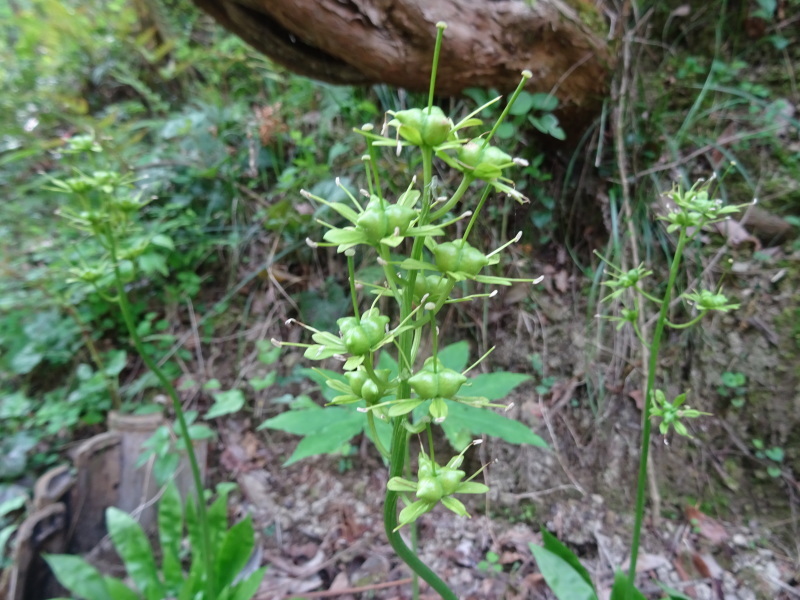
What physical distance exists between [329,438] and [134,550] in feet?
3.21

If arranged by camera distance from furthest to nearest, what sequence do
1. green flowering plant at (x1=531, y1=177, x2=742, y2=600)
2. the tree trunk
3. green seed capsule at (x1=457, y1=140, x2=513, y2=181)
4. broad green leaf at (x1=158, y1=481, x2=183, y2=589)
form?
broad green leaf at (x1=158, y1=481, x2=183, y2=589)
the tree trunk
green flowering plant at (x1=531, y1=177, x2=742, y2=600)
green seed capsule at (x1=457, y1=140, x2=513, y2=181)

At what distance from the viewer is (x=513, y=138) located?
6.64ft

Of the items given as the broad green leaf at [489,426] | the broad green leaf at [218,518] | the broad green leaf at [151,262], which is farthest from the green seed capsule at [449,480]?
the broad green leaf at [151,262]

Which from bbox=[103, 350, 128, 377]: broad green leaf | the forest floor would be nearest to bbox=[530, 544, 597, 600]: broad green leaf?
the forest floor

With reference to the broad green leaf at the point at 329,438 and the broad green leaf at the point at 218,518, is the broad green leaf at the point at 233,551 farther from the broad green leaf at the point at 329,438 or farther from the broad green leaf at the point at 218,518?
the broad green leaf at the point at 329,438

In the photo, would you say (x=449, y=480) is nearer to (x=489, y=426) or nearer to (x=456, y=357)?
(x=489, y=426)

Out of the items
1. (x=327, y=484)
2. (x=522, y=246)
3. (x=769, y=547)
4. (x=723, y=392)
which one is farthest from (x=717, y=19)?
(x=327, y=484)

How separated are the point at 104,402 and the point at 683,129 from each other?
3.06 meters

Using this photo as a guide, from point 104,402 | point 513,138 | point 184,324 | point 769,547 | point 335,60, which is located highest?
point 335,60

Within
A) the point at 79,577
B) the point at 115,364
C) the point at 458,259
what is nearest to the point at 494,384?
the point at 458,259

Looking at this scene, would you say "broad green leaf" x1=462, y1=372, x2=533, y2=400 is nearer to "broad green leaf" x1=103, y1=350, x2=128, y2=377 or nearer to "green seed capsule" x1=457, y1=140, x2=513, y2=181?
"green seed capsule" x1=457, y1=140, x2=513, y2=181

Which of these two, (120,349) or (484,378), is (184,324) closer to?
(120,349)

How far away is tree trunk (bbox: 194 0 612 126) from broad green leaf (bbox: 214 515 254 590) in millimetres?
1649

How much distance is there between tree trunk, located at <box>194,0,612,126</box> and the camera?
61.9 inches
